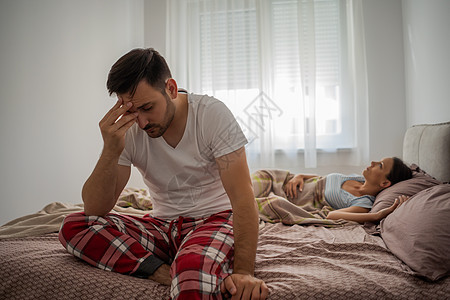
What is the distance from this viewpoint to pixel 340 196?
2.05 m

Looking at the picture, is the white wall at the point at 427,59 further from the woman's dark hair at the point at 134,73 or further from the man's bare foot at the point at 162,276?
the man's bare foot at the point at 162,276

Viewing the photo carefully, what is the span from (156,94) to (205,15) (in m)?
2.50

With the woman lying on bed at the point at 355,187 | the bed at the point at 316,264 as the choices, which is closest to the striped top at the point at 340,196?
the woman lying on bed at the point at 355,187

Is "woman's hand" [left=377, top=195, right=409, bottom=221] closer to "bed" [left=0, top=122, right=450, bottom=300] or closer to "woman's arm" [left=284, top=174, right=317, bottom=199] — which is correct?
"bed" [left=0, top=122, right=450, bottom=300]

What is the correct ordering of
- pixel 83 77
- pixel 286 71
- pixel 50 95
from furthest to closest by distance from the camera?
pixel 286 71 < pixel 83 77 < pixel 50 95

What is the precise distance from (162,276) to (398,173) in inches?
59.2

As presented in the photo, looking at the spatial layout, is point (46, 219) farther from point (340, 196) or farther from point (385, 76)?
point (385, 76)

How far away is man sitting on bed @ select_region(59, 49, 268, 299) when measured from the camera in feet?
3.15

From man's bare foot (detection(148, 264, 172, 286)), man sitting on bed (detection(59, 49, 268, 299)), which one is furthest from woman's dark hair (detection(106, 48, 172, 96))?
man's bare foot (detection(148, 264, 172, 286))

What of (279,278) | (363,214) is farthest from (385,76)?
(279,278)

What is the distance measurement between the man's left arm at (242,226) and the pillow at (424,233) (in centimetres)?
47

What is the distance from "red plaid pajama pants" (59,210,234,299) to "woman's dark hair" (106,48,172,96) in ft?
1.36


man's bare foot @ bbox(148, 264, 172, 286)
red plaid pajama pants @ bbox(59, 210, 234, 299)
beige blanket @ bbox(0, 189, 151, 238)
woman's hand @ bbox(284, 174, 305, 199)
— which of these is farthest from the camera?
woman's hand @ bbox(284, 174, 305, 199)

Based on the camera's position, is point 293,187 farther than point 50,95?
No
